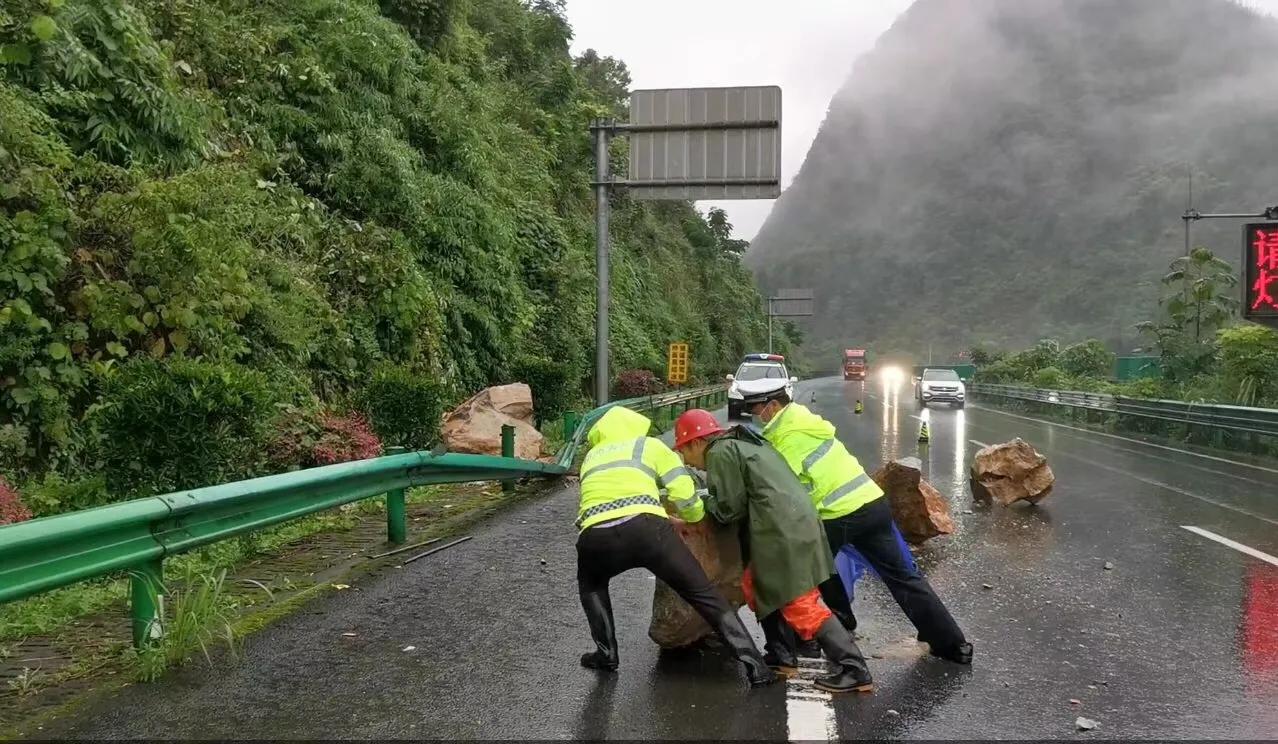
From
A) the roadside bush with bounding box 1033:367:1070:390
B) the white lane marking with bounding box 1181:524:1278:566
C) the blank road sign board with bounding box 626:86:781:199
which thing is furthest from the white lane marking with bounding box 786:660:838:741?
the roadside bush with bounding box 1033:367:1070:390

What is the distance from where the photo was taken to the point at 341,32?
645 inches

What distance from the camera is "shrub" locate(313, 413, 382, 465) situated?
970cm

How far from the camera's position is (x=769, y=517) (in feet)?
15.8

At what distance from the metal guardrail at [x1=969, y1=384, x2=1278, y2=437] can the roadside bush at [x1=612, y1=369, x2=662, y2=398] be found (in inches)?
470

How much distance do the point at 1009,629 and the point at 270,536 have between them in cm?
571

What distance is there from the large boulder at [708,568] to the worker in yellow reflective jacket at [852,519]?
382 millimetres

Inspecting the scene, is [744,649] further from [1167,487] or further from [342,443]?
[1167,487]

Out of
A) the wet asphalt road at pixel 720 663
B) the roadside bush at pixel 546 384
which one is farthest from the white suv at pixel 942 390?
the wet asphalt road at pixel 720 663

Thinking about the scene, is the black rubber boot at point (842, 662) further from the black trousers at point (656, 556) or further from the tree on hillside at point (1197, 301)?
the tree on hillside at point (1197, 301)

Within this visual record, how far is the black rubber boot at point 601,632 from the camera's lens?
486cm

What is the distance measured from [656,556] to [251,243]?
9.34 meters

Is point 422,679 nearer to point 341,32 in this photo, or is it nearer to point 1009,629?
point 1009,629

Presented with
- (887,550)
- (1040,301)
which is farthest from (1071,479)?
(1040,301)

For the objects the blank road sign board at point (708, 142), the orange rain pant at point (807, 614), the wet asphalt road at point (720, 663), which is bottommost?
the wet asphalt road at point (720, 663)
